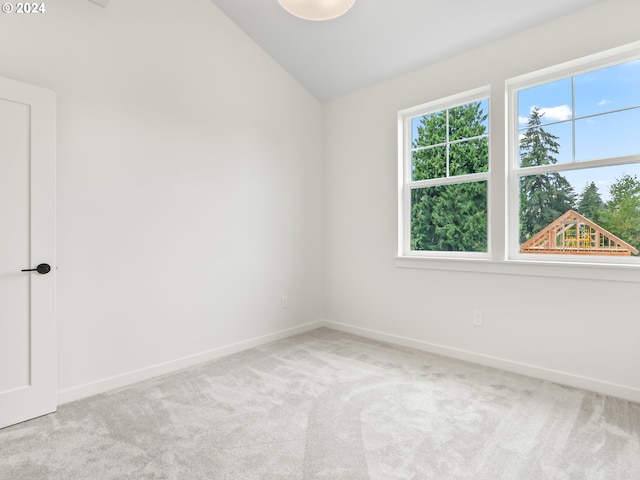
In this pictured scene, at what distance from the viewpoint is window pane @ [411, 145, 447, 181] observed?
3463 millimetres

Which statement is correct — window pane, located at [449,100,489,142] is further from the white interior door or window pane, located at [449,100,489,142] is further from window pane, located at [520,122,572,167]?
the white interior door

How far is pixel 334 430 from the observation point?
6.73ft

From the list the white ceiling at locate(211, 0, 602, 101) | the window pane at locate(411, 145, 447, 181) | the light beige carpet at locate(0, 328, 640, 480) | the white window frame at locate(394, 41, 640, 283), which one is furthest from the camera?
the window pane at locate(411, 145, 447, 181)

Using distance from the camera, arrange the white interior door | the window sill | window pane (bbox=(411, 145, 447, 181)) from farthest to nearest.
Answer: window pane (bbox=(411, 145, 447, 181)) < the window sill < the white interior door

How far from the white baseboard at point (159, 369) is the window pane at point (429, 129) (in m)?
A: 2.42

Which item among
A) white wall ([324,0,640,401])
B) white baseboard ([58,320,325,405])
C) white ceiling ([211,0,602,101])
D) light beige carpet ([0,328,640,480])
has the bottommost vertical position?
light beige carpet ([0,328,640,480])

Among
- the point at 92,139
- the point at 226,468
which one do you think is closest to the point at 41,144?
the point at 92,139

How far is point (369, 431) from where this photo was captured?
204 centimetres

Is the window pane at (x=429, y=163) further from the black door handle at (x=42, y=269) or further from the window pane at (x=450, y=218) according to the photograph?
the black door handle at (x=42, y=269)

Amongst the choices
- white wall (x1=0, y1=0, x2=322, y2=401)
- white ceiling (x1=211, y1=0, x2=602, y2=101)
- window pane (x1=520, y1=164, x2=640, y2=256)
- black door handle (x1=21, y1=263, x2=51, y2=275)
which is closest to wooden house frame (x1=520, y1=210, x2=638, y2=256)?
window pane (x1=520, y1=164, x2=640, y2=256)

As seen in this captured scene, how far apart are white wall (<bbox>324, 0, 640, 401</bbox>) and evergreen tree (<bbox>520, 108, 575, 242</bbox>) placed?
0.23 m

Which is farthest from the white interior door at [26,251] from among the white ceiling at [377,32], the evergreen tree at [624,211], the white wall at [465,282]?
the evergreen tree at [624,211]

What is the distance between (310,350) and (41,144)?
2.64 metres

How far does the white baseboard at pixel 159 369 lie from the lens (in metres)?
2.47
